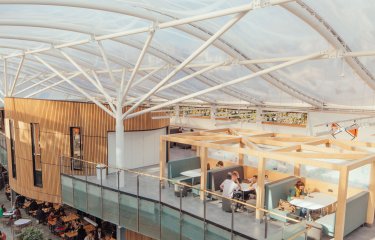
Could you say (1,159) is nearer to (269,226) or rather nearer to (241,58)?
(241,58)

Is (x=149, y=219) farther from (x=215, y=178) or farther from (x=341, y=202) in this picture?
(x=341, y=202)

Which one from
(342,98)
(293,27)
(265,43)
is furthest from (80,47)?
(342,98)

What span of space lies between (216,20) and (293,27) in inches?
103

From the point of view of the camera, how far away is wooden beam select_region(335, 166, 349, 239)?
8.70 metres

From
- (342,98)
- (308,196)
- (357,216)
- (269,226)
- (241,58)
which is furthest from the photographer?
(342,98)

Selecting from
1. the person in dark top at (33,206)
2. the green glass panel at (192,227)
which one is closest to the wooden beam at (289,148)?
the green glass panel at (192,227)

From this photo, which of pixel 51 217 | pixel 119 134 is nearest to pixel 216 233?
pixel 119 134

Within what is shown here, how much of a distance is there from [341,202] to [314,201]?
6.06ft

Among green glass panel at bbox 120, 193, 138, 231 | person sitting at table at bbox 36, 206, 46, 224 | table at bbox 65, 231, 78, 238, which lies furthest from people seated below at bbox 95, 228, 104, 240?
person sitting at table at bbox 36, 206, 46, 224

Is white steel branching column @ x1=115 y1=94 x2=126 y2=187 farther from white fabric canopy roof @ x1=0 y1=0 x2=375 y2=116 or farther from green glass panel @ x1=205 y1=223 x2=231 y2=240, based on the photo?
green glass panel @ x1=205 y1=223 x2=231 y2=240

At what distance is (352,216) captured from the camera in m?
9.52

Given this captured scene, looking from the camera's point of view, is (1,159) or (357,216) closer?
(357,216)

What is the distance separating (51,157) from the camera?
54.5ft

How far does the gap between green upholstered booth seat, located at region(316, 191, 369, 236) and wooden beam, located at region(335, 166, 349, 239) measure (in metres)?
0.29
